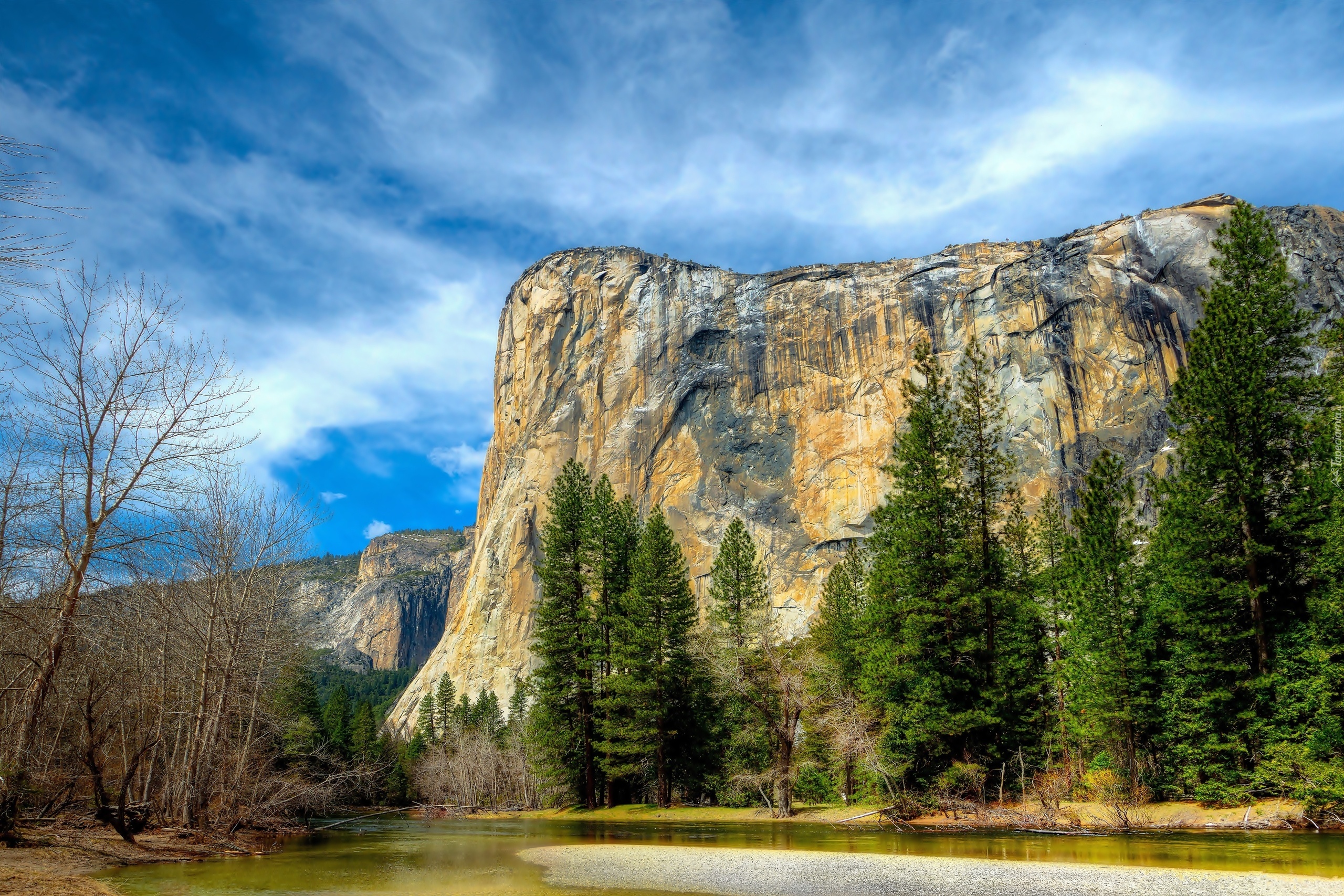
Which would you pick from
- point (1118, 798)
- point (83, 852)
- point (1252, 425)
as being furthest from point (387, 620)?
point (1252, 425)

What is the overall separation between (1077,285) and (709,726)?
251 ft

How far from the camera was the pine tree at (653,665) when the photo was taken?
35781 mm

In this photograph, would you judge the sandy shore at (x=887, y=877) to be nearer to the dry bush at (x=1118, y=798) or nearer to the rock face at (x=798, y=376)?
the dry bush at (x=1118, y=798)

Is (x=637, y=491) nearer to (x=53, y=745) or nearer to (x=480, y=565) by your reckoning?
(x=480, y=565)

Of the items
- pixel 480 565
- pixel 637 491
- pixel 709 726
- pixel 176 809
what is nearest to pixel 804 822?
pixel 709 726

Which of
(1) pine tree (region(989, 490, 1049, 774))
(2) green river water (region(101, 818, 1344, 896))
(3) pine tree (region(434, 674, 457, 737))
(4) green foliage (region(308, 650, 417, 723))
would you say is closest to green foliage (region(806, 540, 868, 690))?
(1) pine tree (region(989, 490, 1049, 774))

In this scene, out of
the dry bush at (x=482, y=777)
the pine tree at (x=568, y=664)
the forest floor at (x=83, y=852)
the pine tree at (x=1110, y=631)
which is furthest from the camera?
the dry bush at (x=482, y=777)

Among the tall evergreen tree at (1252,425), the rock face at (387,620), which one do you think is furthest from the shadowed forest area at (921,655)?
the rock face at (387,620)

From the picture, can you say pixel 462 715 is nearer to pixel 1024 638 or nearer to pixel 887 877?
pixel 1024 638

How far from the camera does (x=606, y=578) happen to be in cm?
4053

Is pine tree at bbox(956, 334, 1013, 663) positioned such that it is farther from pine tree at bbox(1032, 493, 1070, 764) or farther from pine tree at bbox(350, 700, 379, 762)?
pine tree at bbox(350, 700, 379, 762)

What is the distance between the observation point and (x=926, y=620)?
2752cm

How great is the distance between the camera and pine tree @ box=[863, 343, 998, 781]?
27.3 metres

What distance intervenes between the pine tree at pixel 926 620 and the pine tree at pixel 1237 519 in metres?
6.32
